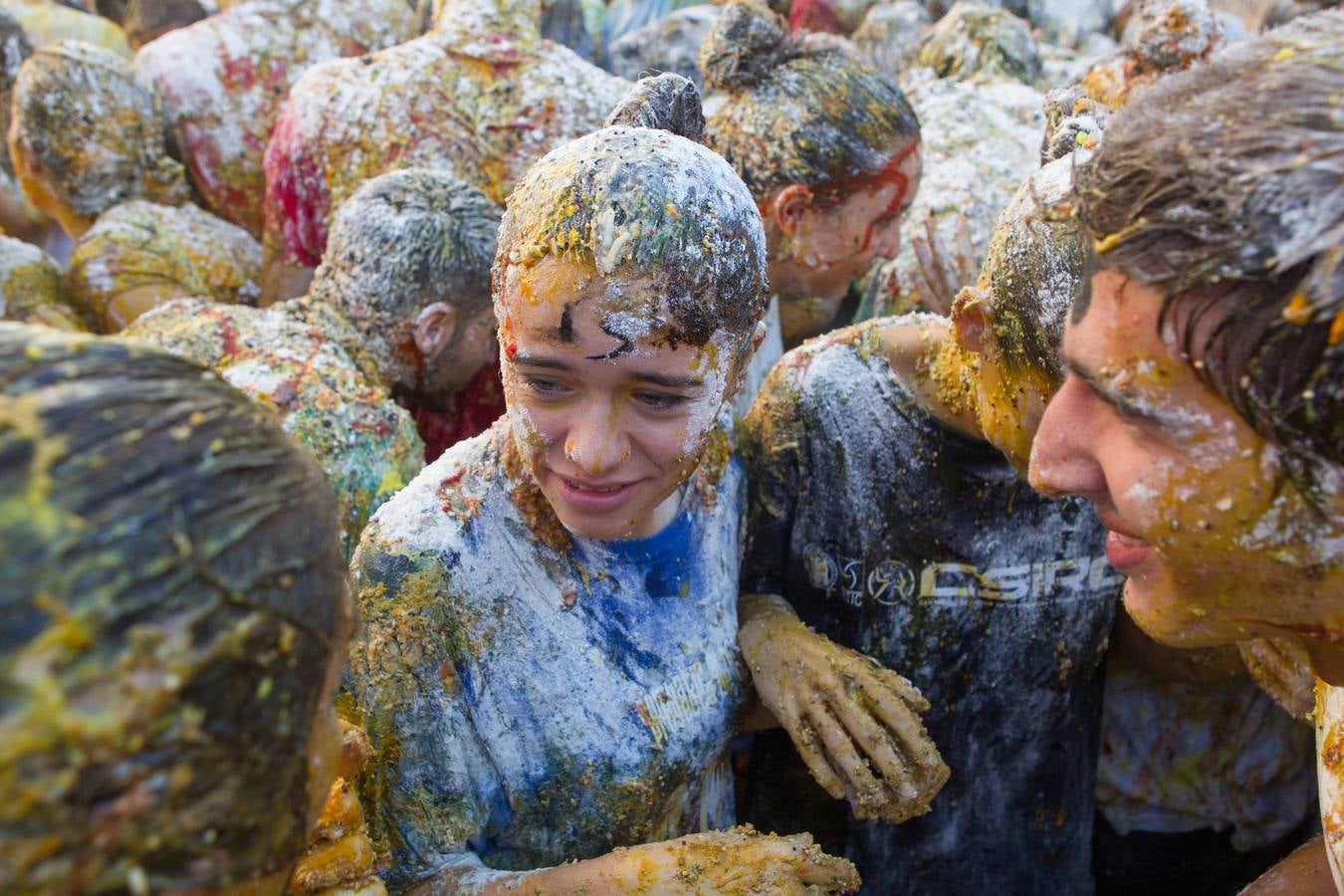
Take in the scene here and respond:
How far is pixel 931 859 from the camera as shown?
2297 mm

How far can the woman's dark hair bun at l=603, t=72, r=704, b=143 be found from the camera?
171 cm

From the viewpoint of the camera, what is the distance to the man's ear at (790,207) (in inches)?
120

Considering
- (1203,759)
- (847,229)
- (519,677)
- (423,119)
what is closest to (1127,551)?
Result: (519,677)

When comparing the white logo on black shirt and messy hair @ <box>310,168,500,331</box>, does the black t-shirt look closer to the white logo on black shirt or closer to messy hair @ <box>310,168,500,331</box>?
the white logo on black shirt

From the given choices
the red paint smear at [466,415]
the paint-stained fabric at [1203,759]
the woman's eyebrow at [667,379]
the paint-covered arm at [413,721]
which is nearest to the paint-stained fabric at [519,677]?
the paint-covered arm at [413,721]

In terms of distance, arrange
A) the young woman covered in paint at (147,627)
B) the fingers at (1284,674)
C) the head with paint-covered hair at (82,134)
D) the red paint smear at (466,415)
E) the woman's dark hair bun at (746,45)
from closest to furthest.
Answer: the young woman covered in paint at (147,627) → the fingers at (1284,674) → the woman's dark hair bun at (746,45) → the red paint smear at (466,415) → the head with paint-covered hair at (82,134)

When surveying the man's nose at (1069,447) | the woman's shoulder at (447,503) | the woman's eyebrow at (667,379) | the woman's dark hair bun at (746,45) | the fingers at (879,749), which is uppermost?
the woman's dark hair bun at (746,45)

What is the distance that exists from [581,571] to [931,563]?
806 mm

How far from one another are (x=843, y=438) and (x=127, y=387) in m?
1.49

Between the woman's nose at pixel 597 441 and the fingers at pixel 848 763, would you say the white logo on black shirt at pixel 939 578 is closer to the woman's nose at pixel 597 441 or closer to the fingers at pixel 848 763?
the fingers at pixel 848 763

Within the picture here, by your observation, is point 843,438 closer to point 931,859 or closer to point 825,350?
point 825,350

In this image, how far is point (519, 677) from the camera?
1.67 metres

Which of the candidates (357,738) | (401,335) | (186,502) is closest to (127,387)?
(186,502)

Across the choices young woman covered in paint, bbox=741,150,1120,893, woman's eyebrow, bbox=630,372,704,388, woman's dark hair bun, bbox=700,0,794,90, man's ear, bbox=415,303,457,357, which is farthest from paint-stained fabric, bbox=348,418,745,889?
woman's dark hair bun, bbox=700,0,794,90
